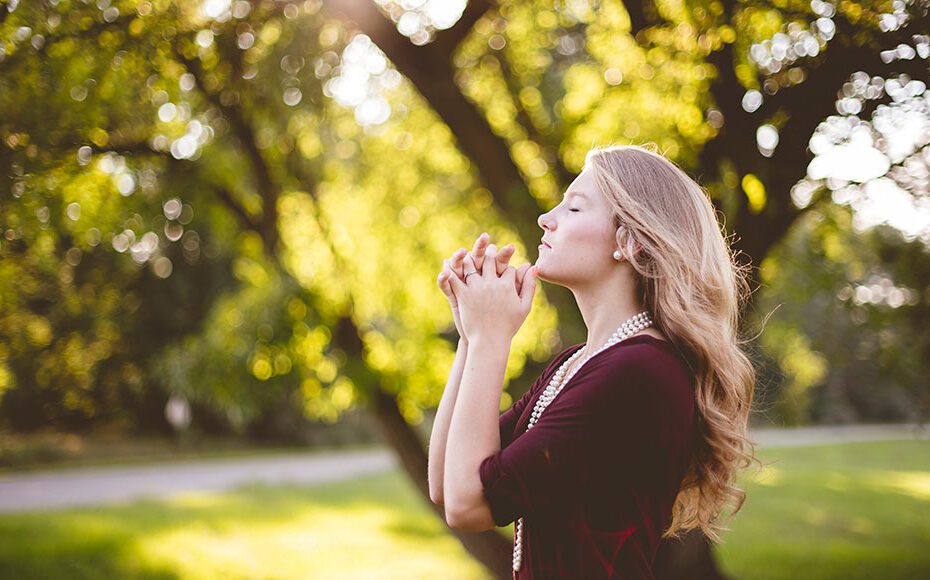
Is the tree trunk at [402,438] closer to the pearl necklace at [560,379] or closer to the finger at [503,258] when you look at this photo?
the pearl necklace at [560,379]

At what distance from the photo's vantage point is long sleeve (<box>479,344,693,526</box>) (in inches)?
63.6

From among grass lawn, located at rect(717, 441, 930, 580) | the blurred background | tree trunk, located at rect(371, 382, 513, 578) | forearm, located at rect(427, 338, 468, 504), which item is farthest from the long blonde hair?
tree trunk, located at rect(371, 382, 513, 578)

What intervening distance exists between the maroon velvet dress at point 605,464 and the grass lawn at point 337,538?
6270 millimetres

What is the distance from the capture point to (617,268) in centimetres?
190

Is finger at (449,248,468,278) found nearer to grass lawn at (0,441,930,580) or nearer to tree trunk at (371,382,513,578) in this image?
tree trunk at (371,382,513,578)

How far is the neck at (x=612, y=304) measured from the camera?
75.0 inches

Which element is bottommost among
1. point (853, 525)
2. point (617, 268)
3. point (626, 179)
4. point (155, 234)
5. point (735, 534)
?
point (853, 525)

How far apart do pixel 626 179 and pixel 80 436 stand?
24532mm

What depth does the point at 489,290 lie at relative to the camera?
1.84 metres

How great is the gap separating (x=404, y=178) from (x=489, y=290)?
690 centimetres

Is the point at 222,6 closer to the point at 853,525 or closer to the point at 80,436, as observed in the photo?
the point at 853,525

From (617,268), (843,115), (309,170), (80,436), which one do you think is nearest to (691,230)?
(617,268)

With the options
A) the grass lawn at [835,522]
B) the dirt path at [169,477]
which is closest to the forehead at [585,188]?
the grass lawn at [835,522]

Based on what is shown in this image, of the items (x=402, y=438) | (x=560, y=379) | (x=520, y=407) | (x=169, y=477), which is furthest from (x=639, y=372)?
(x=169, y=477)
